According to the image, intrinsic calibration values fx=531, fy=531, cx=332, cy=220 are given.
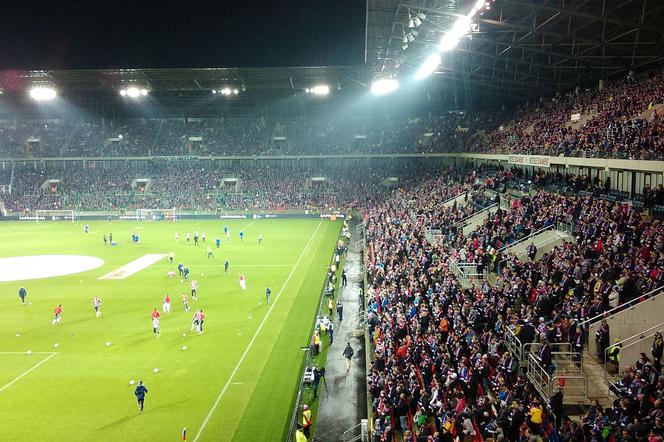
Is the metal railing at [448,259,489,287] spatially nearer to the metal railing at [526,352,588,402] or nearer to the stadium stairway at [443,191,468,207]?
the metal railing at [526,352,588,402]

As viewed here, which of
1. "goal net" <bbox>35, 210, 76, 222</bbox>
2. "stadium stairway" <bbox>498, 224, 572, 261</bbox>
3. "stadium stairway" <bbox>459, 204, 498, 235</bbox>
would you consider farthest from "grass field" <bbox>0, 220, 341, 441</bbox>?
"goal net" <bbox>35, 210, 76, 222</bbox>

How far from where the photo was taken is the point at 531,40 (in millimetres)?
34875

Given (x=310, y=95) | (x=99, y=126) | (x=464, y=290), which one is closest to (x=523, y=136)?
(x=464, y=290)

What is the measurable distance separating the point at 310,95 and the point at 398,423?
6667 centimetres

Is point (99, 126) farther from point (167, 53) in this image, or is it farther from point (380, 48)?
point (380, 48)

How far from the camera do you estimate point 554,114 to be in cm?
4078

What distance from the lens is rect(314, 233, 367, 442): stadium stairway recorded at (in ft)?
51.2

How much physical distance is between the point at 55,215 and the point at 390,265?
188 feet

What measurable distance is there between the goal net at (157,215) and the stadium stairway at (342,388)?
45.4 metres

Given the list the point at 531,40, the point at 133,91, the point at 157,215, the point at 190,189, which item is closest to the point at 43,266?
the point at 157,215

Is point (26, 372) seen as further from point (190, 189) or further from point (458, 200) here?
point (190, 189)

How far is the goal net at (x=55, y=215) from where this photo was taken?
67500 millimetres

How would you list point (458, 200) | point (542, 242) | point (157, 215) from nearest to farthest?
point (542, 242), point (458, 200), point (157, 215)

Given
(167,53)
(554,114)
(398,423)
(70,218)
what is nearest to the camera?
(398,423)
